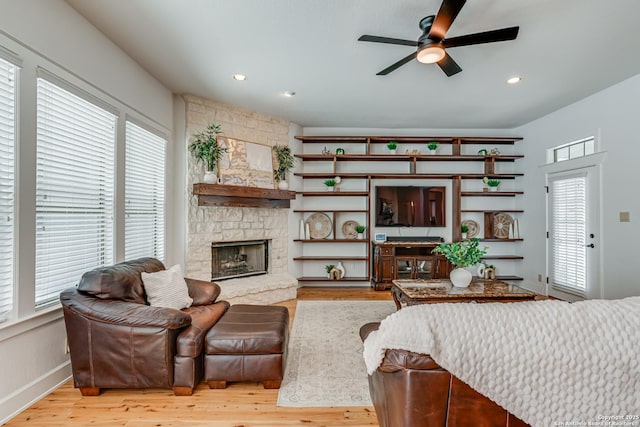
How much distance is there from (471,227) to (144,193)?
17.2 ft

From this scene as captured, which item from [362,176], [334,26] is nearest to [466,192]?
[362,176]

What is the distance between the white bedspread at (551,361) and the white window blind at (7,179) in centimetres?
246

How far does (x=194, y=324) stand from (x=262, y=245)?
8.97 ft

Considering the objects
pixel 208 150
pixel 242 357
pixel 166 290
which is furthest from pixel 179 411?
pixel 208 150

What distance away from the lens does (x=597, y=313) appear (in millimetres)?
1209

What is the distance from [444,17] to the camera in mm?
2062

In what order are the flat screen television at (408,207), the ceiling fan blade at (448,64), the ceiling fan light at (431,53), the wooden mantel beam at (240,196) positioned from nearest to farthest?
the ceiling fan light at (431,53), the ceiling fan blade at (448,64), the wooden mantel beam at (240,196), the flat screen television at (408,207)

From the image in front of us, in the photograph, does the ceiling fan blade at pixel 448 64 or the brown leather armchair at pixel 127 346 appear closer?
the brown leather armchair at pixel 127 346

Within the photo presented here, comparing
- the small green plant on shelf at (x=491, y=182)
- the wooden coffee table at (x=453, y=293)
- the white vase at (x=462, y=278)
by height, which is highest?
the small green plant on shelf at (x=491, y=182)

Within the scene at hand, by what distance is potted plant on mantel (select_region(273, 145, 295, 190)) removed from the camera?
16.3 feet

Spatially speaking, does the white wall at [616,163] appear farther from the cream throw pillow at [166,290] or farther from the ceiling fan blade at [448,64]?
the cream throw pillow at [166,290]

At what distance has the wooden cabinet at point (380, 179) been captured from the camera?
548cm

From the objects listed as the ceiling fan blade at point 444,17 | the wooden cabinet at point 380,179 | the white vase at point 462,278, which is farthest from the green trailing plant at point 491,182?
the ceiling fan blade at point 444,17

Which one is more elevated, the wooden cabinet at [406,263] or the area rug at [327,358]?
the wooden cabinet at [406,263]
